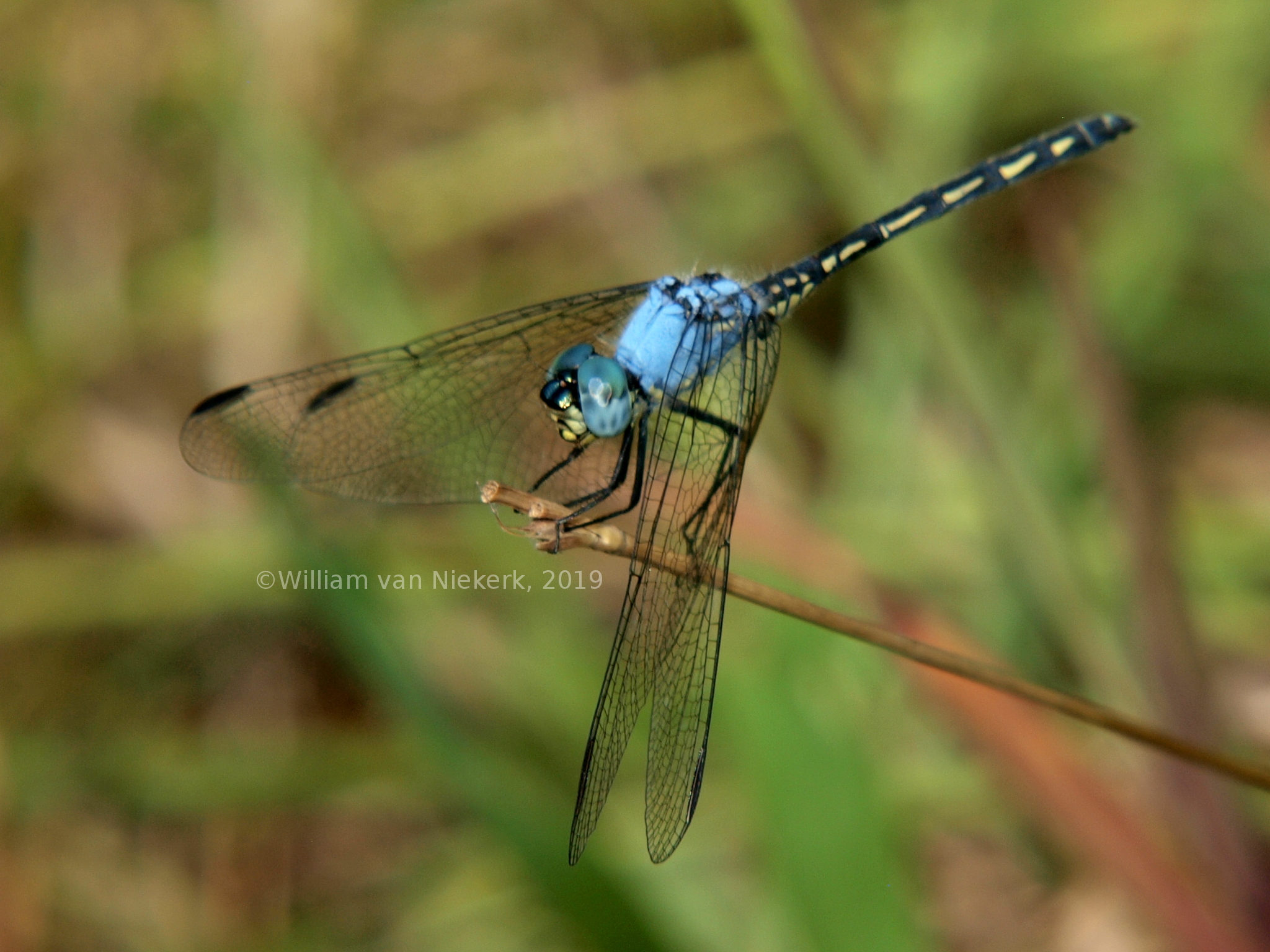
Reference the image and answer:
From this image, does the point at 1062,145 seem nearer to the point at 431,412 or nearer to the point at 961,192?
the point at 961,192

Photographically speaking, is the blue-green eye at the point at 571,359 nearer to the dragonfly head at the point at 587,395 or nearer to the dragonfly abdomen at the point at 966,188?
the dragonfly head at the point at 587,395

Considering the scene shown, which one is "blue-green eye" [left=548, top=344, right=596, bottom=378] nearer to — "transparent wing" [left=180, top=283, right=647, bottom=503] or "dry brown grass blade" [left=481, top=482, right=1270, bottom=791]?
"transparent wing" [left=180, top=283, right=647, bottom=503]

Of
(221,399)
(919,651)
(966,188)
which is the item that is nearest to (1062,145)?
(966,188)

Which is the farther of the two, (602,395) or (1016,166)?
(1016,166)

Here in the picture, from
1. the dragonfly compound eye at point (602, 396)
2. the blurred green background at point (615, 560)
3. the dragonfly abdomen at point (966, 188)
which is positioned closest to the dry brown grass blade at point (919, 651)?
the blurred green background at point (615, 560)

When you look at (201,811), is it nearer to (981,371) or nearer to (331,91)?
(981,371)

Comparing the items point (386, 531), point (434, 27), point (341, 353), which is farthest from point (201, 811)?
point (434, 27)
